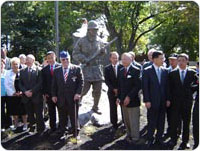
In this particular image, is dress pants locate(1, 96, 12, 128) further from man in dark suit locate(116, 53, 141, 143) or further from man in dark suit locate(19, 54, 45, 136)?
man in dark suit locate(116, 53, 141, 143)

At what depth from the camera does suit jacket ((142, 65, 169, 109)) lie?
18.5 feet

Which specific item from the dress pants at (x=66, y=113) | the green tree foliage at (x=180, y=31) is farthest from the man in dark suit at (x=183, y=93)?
the green tree foliage at (x=180, y=31)

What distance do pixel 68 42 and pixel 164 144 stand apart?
26.2 meters

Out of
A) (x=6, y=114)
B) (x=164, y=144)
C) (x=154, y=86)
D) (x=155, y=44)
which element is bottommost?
(x=164, y=144)

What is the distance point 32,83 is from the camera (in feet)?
21.5

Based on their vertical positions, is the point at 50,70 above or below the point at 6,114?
above

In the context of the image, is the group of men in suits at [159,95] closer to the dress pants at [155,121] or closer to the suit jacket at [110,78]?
the dress pants at [155,121]

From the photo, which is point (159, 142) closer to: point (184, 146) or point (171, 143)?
point (171, 143)

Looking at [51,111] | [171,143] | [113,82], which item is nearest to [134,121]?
[171,143]

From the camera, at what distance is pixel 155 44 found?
34281 millimetres

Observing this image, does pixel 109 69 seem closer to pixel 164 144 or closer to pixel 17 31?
pixel 164 144

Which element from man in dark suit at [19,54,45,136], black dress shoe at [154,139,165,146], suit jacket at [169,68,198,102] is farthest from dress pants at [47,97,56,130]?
suit jacket at [169,68,198,102]

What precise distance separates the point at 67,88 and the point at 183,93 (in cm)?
217

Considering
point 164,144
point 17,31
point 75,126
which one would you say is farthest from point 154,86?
point 17,31
